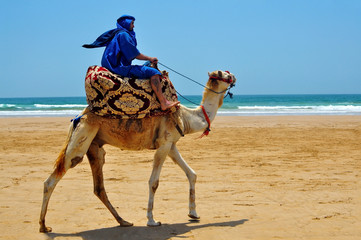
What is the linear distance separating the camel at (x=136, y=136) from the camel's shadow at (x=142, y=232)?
0.45 feet

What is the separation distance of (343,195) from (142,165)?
5.03 m

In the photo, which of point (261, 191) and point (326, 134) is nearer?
point (261, 191)

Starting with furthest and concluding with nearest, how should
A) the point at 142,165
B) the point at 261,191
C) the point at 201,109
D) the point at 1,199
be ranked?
the point at 142,165, the point at 261,191, the point at 1,199, the point at 201,109

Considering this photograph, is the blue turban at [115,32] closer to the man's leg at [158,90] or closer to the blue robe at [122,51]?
the blue robe at [122,51]

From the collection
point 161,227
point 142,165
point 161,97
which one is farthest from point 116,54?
point 142,165

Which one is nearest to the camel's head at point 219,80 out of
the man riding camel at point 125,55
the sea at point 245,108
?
the sea at point 245,108

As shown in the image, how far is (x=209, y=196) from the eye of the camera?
7582 millimetres

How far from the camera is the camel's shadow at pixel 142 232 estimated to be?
550 cm

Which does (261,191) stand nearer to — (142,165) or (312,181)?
(312,181)

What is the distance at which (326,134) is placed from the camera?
1761 cm

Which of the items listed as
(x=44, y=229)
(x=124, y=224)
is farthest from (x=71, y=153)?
(x=124, y=224)

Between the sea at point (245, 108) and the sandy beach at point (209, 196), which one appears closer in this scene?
the sandy beach at point (209, 196)

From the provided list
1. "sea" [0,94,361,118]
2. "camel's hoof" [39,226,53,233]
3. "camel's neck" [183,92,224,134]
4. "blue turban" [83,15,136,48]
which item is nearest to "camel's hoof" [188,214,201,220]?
"camel's neck" [183,92,224,134]

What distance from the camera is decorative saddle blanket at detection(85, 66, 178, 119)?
5.42 m
